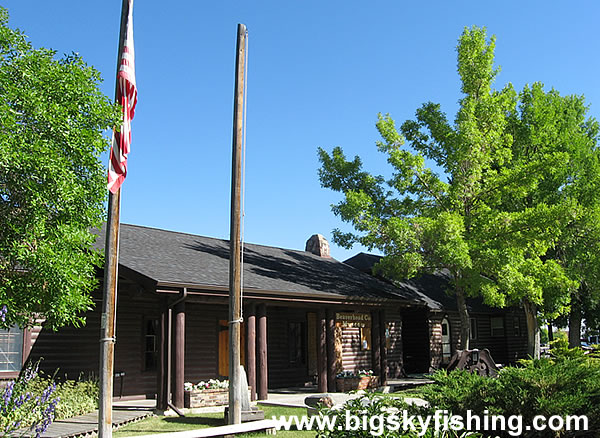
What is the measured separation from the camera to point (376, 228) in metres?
21.7

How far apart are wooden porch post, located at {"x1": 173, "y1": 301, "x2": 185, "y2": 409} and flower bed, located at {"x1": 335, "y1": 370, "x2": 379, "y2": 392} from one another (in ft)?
20.5

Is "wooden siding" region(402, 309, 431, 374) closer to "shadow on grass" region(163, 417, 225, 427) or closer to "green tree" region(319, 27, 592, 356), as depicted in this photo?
"green tree" region(319, 27, 592, 356)

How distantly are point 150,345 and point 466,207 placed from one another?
12.2 metres

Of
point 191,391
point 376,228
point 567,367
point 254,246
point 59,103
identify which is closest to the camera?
point 567,367

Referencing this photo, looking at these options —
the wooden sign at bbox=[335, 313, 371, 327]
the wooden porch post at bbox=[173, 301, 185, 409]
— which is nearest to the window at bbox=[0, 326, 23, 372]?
the wooden porch post at bbox=[173, 301, 185, 409]

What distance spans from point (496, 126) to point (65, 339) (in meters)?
16.2

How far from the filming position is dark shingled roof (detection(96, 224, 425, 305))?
15664 mm

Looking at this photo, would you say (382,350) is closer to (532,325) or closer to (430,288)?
(532,325)

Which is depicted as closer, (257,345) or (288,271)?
(257,345)

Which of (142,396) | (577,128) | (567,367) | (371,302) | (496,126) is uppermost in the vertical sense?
(577,128)

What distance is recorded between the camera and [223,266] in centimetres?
1827

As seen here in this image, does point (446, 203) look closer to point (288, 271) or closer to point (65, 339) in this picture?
point (288, 271)

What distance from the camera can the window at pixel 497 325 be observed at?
3167cm

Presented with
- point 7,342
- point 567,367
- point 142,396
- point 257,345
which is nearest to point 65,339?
point 7,342
